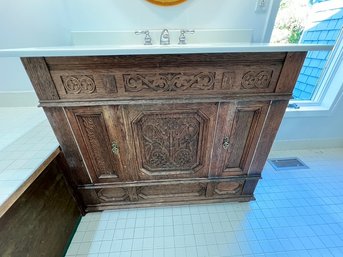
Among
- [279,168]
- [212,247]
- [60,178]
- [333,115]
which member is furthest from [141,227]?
[333,115]

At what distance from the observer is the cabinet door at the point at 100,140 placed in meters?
0.77

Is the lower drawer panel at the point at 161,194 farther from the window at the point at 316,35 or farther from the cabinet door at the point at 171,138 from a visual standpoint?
the window at the point at 316,35

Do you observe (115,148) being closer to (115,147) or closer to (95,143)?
(115,147)

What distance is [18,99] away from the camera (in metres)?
1.33

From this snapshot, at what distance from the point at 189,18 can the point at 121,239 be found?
1.57 m

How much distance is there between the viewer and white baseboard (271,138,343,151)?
5.34 ft

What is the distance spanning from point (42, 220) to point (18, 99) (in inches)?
43.5

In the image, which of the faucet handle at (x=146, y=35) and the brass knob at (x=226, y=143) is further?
the faucet handle at (x=146, y=35)

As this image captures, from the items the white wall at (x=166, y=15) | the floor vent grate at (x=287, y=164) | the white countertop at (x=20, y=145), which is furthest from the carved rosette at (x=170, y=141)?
the floor vent grate at (x=287, y=164)

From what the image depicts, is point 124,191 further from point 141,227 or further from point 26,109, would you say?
point 26,109

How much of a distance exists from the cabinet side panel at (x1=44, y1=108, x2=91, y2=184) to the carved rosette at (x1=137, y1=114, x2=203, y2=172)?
1.17ft

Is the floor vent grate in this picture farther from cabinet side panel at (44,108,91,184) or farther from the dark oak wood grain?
the dark oak wood grain

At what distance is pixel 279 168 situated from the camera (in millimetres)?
1461

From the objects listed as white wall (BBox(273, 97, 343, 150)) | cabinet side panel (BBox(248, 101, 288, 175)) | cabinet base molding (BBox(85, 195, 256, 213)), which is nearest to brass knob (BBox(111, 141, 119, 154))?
cabinet base molding (BBox(85, 195, 256, 213))
